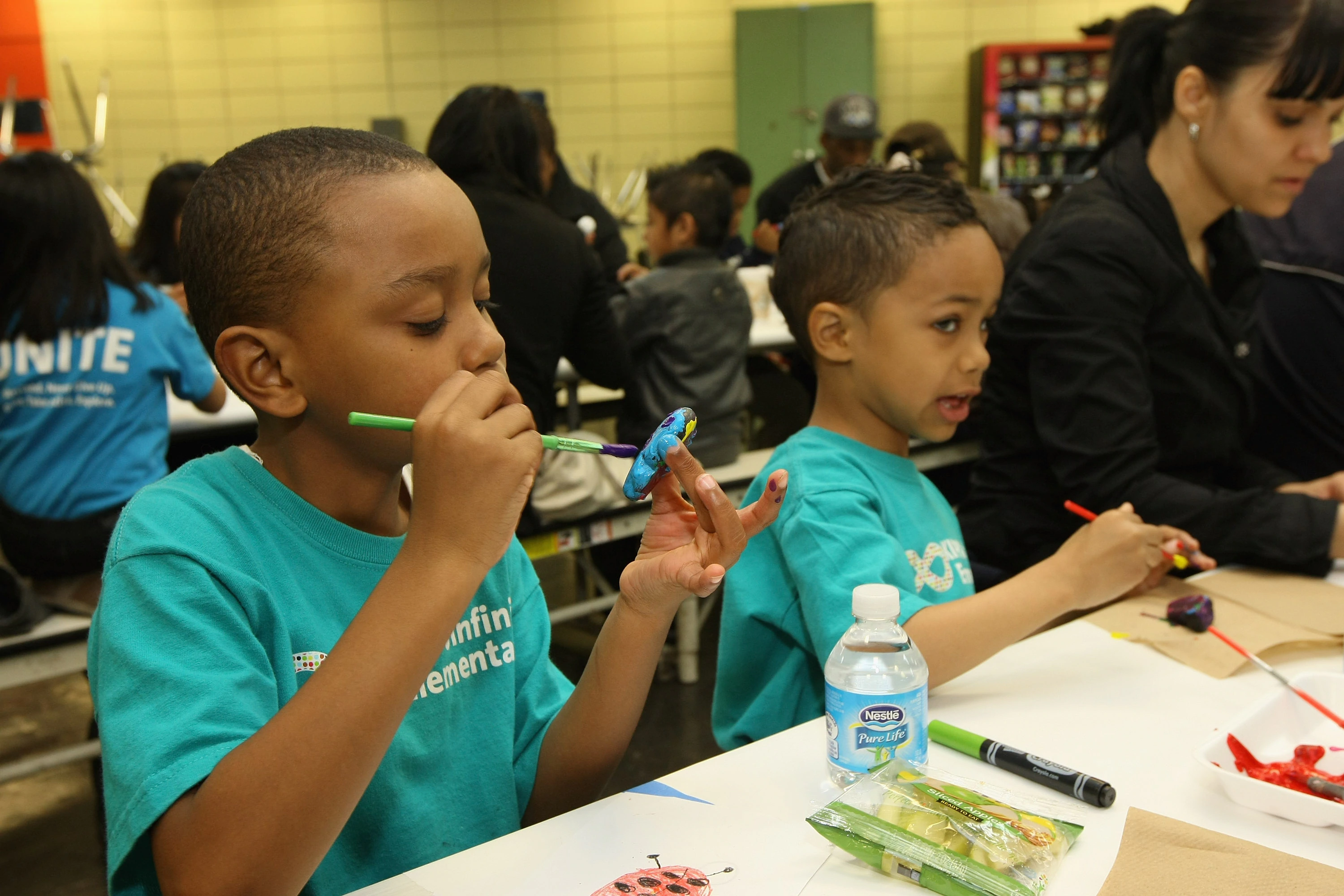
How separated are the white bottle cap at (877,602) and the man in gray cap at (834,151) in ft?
14.8

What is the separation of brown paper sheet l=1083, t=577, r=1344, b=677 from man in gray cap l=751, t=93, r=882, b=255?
4103 mm

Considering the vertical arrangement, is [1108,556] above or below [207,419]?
above

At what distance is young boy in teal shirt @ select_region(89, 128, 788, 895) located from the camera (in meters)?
0.74

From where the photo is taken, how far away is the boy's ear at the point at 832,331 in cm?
141

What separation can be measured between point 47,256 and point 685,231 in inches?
78.5

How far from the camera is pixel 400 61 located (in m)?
8.59

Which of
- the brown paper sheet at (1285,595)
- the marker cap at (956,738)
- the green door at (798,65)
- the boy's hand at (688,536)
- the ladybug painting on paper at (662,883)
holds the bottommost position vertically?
the brown paper sheet at (1285,595)

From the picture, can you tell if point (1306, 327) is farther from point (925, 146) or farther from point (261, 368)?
point (925, 146)

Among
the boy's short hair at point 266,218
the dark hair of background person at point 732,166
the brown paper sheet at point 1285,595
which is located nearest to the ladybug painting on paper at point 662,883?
the boy's short hair at point 266,218

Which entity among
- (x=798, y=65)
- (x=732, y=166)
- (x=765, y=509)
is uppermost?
(x=798, y=65)

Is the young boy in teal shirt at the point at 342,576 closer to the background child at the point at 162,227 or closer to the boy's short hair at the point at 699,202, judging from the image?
the boy's short hair at the point at 699,202

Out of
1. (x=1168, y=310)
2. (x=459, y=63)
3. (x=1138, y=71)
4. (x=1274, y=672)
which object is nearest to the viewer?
(x=1274, y=672)

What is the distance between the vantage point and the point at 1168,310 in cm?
179

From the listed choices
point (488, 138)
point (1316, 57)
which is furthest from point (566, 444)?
point (488, 138)
